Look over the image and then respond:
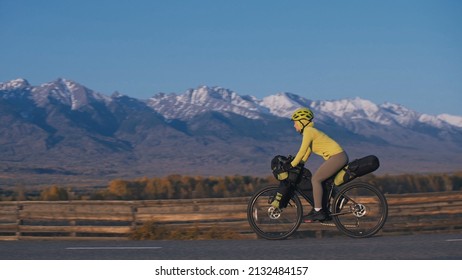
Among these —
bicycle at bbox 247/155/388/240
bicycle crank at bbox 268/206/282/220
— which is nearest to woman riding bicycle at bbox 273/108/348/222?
bicycle at bbox 247/155/388/240

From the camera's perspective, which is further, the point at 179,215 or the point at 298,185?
the point at 179,215

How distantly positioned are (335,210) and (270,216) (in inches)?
32.4

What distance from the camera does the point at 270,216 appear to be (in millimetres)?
10672

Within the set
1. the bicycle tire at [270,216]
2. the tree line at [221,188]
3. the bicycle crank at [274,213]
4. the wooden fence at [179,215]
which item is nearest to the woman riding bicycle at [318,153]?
the bicycle tire at [270,216]

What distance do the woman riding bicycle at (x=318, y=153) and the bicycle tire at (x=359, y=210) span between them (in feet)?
0.77

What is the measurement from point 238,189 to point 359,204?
40.1 meters

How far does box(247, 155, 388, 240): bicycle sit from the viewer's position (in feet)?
34.3

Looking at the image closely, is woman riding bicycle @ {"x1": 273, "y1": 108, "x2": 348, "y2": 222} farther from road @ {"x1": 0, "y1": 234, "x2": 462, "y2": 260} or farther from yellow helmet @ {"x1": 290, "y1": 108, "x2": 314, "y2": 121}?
road @ {"x1": 0, "y1": 234, "x2": 462, "y2": 260}

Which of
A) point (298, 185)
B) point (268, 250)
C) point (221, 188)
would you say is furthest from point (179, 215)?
point (221, 188)

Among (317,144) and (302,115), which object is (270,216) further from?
(302,115)

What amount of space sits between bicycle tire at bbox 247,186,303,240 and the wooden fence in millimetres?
3895

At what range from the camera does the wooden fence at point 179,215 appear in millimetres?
14508
